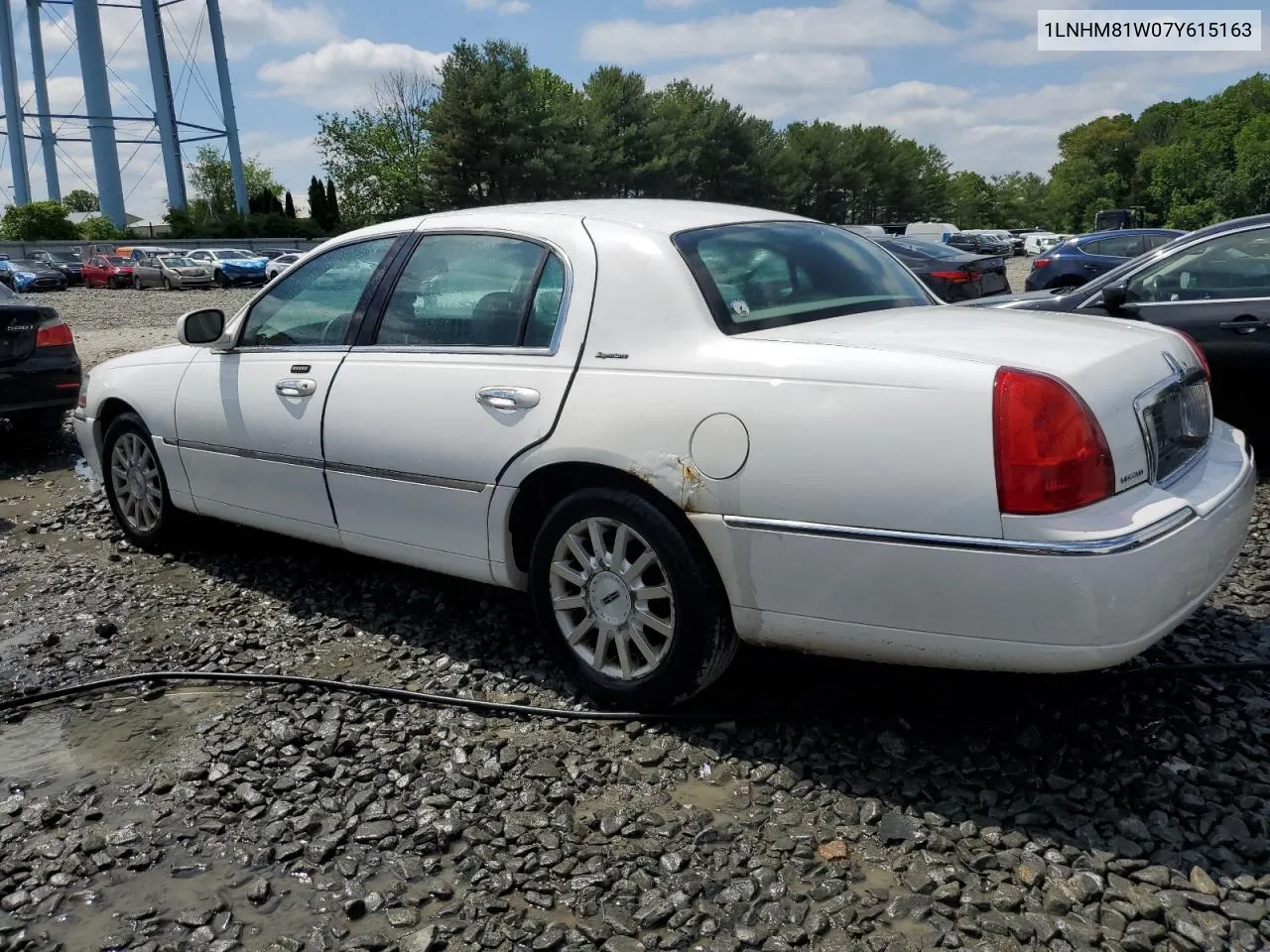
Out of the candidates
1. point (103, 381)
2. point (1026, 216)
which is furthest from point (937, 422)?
point (1026, 216)

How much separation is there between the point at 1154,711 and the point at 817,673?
1.07m

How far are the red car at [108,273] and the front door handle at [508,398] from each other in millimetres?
42188

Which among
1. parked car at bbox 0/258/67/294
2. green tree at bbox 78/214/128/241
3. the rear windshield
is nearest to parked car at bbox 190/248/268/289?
parked car at bbox 0/258/67/294

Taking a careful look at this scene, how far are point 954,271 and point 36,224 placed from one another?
5767cm

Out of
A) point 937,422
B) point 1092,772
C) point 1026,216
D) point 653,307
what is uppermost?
point 1026,216

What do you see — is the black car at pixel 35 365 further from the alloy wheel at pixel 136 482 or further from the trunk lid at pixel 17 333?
the alloy wheel at pixel 136 482

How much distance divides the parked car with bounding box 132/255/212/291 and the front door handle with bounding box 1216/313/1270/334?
38795 mm

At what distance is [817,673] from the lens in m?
3.80

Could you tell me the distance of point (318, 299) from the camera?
458 cm

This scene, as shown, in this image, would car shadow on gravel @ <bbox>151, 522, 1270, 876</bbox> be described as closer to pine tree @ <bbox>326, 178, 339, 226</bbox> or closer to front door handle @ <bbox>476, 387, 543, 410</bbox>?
front door handle @ <bbox>476, 387, 543, 410</bbox>

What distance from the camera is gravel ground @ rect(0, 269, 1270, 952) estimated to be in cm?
254

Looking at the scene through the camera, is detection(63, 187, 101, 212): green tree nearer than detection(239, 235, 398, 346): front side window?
No

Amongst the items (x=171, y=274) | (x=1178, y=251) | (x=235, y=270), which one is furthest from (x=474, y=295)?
(x=235, y=270)

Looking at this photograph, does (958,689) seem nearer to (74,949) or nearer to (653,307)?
(653,307)
